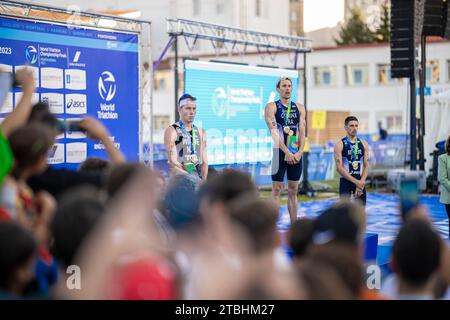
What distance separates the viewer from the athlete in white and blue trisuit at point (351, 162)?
1066 centimetres

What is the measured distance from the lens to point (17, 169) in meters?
4.05

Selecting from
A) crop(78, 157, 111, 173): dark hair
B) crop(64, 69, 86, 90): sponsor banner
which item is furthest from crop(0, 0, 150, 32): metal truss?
crop(78, 157, 111, 173): dark hair

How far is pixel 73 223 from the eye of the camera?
128 inches

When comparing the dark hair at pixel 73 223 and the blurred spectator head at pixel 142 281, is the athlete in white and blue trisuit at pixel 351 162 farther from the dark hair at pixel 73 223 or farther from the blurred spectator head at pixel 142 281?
the blurred spectator head at pixel 142 281

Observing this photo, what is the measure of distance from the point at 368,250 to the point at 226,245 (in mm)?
5138

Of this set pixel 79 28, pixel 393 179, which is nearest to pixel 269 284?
pixel 79 28

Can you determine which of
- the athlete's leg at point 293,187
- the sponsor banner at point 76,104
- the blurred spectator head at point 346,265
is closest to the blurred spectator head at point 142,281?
the blurred spectator head at point 346,265

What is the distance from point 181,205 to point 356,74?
4205cm

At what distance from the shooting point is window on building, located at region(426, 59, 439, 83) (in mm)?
42222

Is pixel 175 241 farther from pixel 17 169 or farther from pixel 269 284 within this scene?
pixel 269 284

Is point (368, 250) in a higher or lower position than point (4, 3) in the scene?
lower

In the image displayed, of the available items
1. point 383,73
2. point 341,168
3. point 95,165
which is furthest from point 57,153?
point 383,73

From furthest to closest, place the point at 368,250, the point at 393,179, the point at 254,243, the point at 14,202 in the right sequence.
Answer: the point at 393,179 < the point at 368,250 < the point at 14,202 < the point at 254,243

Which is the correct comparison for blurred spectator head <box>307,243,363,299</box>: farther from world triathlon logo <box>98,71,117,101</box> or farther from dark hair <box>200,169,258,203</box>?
world triathlon logo <box>98,71,117,101</box>
